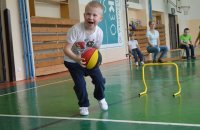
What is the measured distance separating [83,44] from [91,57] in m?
0.24

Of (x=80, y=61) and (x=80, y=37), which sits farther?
(x=80, y=37)

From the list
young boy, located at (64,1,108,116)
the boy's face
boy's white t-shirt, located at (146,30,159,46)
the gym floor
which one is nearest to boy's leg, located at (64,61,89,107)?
young boy, located at (64,1,108,116)

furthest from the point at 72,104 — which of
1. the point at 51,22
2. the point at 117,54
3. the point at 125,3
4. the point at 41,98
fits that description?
the point at 125,3

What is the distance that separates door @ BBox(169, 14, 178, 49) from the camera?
25.1 meters

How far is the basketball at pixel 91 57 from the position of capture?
3846 millimetres

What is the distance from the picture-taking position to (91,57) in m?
3.86

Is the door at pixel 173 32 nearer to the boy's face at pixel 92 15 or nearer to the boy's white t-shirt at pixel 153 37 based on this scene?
the boy's white t-shirt at pixel 153 37

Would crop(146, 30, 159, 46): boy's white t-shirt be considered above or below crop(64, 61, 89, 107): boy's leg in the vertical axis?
above

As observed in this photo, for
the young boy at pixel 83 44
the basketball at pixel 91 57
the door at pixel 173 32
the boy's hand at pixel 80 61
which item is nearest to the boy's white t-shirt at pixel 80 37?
the young boy at pixel 83 44

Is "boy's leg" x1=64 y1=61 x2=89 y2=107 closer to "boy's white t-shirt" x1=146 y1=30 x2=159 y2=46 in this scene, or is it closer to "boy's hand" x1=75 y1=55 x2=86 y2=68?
"boy's hand" x1=75 y1=55 x2=86 y2=68

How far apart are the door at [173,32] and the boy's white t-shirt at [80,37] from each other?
2150 centimetres

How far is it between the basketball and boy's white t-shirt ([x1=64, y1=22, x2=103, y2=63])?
133 mm

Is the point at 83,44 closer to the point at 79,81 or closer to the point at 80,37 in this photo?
the point at 80,37

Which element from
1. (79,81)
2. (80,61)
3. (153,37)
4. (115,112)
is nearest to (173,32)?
(153,37)
